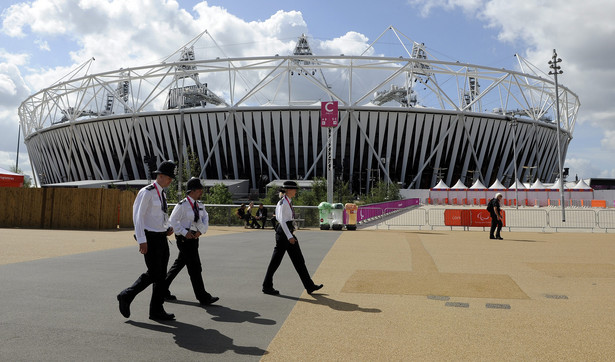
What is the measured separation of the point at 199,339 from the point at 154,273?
996 millimetres

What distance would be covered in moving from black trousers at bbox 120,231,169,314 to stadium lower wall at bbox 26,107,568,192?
49.3 metres

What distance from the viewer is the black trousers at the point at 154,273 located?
4668 mm

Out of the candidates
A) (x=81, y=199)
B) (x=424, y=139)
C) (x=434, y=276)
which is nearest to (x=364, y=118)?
(x=424, y=139)

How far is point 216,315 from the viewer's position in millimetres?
5023

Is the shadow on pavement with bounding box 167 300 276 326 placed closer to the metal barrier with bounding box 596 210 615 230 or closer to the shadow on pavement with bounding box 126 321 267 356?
the shadow on pavement with bounding box 126 321 267 356

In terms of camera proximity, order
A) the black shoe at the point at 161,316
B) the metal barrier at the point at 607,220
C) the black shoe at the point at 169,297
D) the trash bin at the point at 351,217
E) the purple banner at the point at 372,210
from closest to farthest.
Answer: the black shoe at the point at 161,316, the black shoe at the point at 169,297, the trash bin at the point at 351,217, the metal barrier at the point at 607,220, the purple banner at the point at 372,210

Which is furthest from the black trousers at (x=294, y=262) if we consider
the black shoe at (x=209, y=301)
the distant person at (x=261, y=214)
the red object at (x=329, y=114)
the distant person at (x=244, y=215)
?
the red object at (x=329, y=114)

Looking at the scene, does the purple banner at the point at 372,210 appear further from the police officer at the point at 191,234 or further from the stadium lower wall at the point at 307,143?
the stadium lower wall at the point at 307,143

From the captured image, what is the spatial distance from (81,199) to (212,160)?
39.9 m

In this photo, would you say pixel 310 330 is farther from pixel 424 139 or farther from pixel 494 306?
pixel 424 139

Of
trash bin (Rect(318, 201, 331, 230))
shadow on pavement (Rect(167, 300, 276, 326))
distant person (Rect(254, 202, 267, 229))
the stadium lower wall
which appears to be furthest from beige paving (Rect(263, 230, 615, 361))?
the stadium lower wall

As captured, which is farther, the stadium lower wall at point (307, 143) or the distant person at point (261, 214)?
the stadium lower wall at point (307, 143)

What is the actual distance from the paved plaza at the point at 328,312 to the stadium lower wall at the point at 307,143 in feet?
150

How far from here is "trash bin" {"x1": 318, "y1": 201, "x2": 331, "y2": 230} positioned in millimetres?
19938
